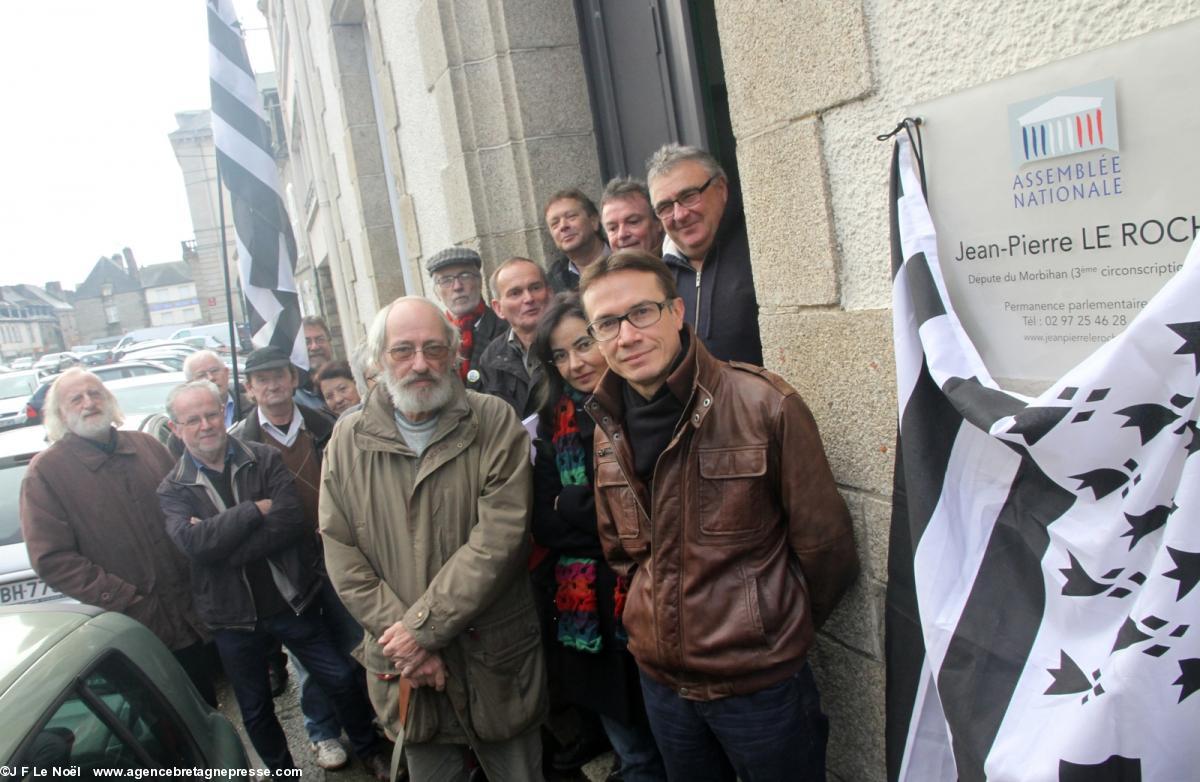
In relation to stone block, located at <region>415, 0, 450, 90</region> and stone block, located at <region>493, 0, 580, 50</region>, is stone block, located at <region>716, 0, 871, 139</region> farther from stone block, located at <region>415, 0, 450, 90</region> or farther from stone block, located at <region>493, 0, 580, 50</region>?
stone block, located at <region>415, 0, 450, 90</region>

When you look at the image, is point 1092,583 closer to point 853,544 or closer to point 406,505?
point 853,544

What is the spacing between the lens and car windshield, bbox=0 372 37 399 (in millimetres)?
20844

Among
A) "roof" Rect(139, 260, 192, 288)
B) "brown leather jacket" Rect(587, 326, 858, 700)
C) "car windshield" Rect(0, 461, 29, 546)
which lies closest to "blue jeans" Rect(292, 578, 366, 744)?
"car windshield" Rect(0, 461, 29, 546)

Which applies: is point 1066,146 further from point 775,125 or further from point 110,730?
point 110,730

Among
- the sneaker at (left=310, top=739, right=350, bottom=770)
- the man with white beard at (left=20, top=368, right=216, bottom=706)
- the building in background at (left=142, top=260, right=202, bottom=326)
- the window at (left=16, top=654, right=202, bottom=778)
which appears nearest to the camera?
the window at (left=16, top=654, right=202, bottom=778)

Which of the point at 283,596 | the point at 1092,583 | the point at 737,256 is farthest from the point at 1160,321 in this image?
the point at 283,596

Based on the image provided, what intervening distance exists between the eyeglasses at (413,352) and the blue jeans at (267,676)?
58.9 inches

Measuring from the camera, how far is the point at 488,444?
2.81 m

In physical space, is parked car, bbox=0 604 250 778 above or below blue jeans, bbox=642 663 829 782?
Result: above

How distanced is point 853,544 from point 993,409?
748mm

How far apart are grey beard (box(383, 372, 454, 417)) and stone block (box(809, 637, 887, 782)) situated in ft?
4.73

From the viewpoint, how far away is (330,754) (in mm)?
3984

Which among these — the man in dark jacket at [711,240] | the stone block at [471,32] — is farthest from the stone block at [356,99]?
the man in dark jacket at [711,240]

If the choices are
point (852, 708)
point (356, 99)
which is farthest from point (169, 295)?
point (852, 708)
